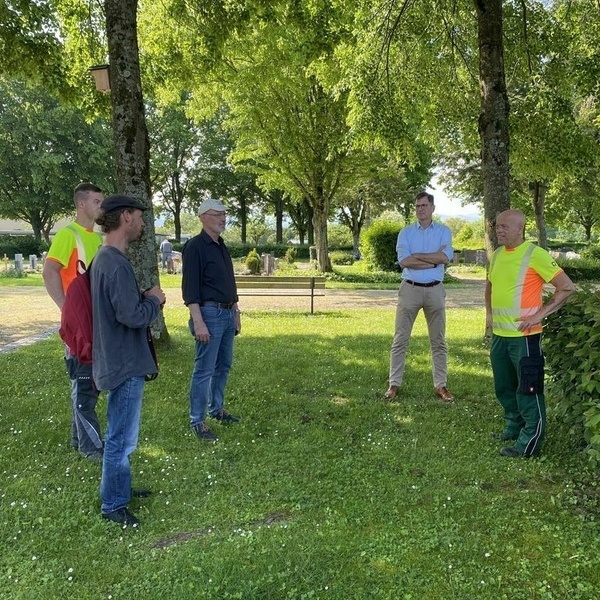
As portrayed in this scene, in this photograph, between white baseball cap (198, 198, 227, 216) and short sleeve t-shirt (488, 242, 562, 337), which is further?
white baseball cap (198, 198, 227, 216)

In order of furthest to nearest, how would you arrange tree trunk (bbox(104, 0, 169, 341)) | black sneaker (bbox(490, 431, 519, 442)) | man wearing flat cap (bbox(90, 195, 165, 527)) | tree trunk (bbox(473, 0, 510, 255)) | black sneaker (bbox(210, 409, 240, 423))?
tree trunk (bbox(473, 0, 510, 255))
tree trunk (bbox(104, 0, 169, 341))
black sneaker (bbox(210, 409, 240, 423))
black sneaker (bbox(490, 431, 519, 442))
man wearing flat cap (bbox(90, 195, 165, 527))

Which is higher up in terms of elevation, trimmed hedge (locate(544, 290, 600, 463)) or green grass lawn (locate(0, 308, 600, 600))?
trimmed hedge (locate(544, 290, 600, 463))

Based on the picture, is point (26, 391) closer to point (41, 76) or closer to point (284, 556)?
point (284, 556)

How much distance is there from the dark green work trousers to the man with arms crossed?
10.7 feet

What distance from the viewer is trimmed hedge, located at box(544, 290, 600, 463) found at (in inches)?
130

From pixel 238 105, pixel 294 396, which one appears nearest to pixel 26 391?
pixel 294 396

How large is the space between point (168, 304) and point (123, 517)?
11051mm

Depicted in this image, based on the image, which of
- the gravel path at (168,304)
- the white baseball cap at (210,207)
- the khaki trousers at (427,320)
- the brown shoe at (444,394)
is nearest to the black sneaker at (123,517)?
the white baseball cap at (210,207)

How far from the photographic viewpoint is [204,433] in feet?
15.1

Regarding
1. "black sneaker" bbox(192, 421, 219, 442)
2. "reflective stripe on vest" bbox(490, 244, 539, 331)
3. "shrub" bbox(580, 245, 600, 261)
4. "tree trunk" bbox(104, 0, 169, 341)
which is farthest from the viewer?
"shrub" bbox(580, 245, 600, 261)

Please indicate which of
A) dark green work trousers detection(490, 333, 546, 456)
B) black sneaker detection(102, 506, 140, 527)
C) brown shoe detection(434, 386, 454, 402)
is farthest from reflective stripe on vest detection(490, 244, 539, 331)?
black sneaker detection(102, 506, 140, 527)

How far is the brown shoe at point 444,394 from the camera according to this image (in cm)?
562

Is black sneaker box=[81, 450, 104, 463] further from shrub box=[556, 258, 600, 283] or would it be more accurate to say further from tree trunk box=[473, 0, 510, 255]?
shrub box=[556, 258, 600, 283]

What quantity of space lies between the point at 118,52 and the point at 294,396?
4938mm
